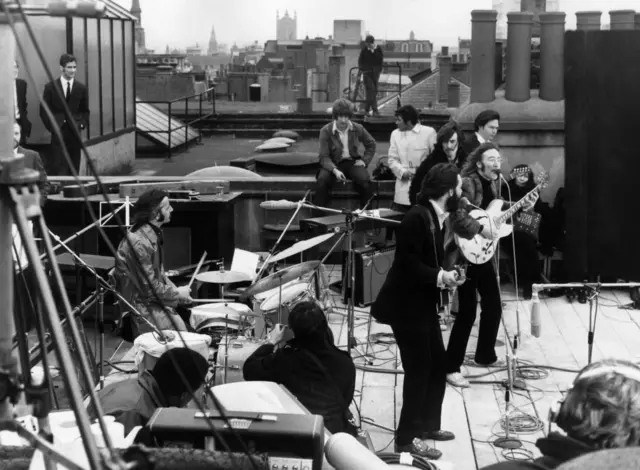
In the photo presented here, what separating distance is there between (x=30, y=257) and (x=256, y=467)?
0.95 metres

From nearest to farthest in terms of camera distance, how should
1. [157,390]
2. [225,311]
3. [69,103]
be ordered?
1. [157,390]
2. [225,311]
3. [69,103]

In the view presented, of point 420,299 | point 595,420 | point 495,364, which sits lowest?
point 495,364

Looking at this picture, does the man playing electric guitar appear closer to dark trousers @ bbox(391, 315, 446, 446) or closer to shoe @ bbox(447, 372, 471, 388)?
shoe @ bbox(447, 372, 471, 388)

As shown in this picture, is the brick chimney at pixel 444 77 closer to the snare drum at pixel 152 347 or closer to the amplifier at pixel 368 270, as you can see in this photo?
the amplifier at pixel 368 270

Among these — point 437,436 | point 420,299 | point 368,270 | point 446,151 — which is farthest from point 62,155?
point 420,299

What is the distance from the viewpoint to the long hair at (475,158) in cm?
937

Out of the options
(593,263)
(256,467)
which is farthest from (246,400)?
(593,263)

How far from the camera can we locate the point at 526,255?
11.7 m

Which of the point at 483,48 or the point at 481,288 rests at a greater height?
the point at 483,48

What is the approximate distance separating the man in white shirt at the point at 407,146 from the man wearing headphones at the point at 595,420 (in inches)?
348

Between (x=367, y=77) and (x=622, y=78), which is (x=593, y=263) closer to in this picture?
(x=622, y=78)

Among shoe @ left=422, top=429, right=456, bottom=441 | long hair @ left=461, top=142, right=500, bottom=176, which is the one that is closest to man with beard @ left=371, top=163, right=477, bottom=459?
shoe @ left=422, top=429, right=456, bottom=441

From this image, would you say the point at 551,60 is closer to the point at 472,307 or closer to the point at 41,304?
the point at 472,307

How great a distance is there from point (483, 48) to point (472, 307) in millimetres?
5615
